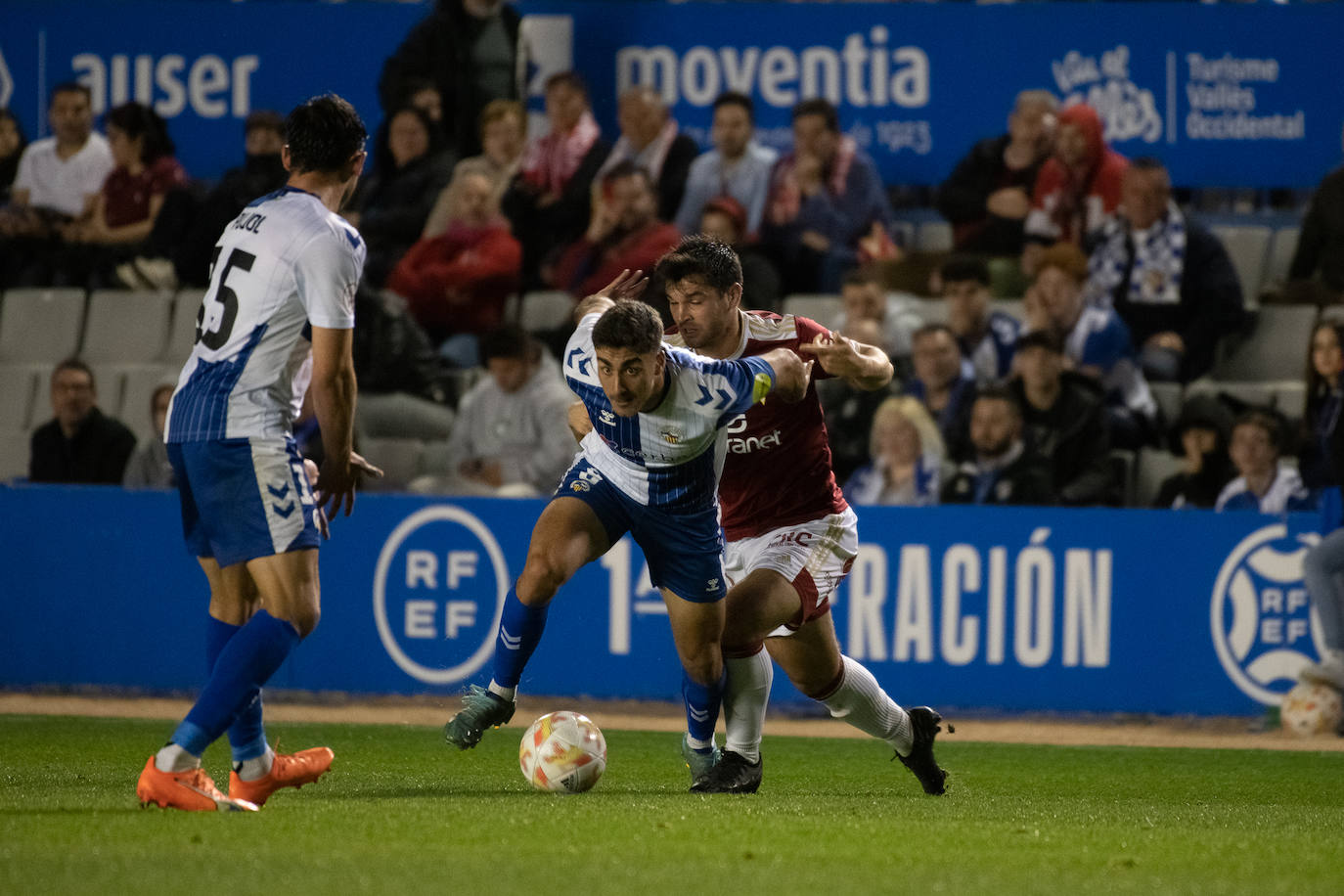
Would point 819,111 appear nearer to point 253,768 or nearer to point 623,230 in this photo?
point 623,230

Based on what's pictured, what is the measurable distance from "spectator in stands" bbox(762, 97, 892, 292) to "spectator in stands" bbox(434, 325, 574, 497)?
88.3 inches

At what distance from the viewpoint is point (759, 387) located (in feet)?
20.8

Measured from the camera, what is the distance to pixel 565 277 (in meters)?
13.5

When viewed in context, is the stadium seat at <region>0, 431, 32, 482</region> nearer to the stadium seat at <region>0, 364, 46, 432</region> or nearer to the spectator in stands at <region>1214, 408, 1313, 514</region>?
the stadium seat at <region>0, 364, 46, 432</region>

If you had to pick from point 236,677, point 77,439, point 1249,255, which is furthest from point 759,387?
point 1249,255

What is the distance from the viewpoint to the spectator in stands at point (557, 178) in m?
13.6

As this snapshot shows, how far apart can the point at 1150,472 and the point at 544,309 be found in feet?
14.9

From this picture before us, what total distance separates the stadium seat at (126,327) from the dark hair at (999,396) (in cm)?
644

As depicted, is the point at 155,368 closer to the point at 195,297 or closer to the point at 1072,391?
the point at 195,297

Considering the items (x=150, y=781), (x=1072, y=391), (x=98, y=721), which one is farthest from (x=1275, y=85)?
(x=150, y=781)

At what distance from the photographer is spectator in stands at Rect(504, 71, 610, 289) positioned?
13633 millimetres

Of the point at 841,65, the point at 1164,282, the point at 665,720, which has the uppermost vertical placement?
the point at 841,65

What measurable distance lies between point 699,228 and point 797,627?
21.4 ft

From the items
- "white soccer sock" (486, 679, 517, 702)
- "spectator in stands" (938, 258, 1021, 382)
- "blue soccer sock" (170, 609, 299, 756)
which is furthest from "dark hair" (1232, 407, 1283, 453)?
"blue soccer sock" (170, 609, 299, 756)
